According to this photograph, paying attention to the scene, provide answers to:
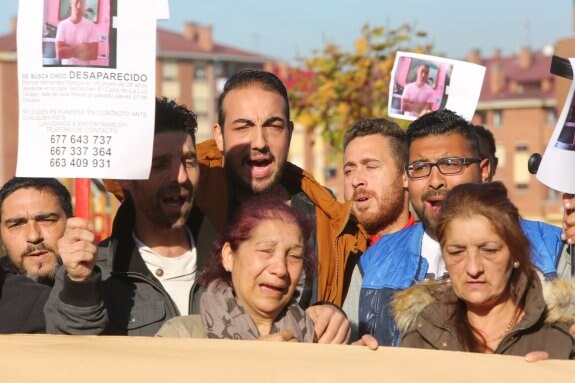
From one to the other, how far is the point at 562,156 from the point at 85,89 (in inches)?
75.4

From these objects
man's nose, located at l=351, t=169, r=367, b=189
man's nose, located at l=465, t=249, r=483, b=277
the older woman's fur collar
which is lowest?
the older woman's fur collar

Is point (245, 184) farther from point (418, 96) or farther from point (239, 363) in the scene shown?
point (418, 96)

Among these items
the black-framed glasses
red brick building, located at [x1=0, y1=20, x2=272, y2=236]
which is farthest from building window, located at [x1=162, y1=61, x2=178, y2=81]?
the black-framed glasses

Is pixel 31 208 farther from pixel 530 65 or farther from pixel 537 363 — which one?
pixel 530 65

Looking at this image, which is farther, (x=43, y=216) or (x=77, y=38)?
(x=43, y=216)

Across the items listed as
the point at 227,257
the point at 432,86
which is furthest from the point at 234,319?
the point at 432,86

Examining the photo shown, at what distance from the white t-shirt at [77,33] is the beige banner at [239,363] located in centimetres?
123

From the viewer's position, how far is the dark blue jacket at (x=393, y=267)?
219 inches

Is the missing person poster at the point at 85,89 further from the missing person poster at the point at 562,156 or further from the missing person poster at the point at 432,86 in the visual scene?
the missing person poster at the point at 432,86

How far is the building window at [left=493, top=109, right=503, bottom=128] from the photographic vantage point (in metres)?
79.3

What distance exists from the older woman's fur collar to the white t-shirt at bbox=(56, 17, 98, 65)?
58.7 inches

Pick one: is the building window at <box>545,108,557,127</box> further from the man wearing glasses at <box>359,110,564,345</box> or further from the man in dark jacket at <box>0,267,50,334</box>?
the man in dark jacket at <box>0,267,50,334</box>

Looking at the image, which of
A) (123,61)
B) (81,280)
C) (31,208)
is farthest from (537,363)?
(31,208)

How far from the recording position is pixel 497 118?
7994cm
